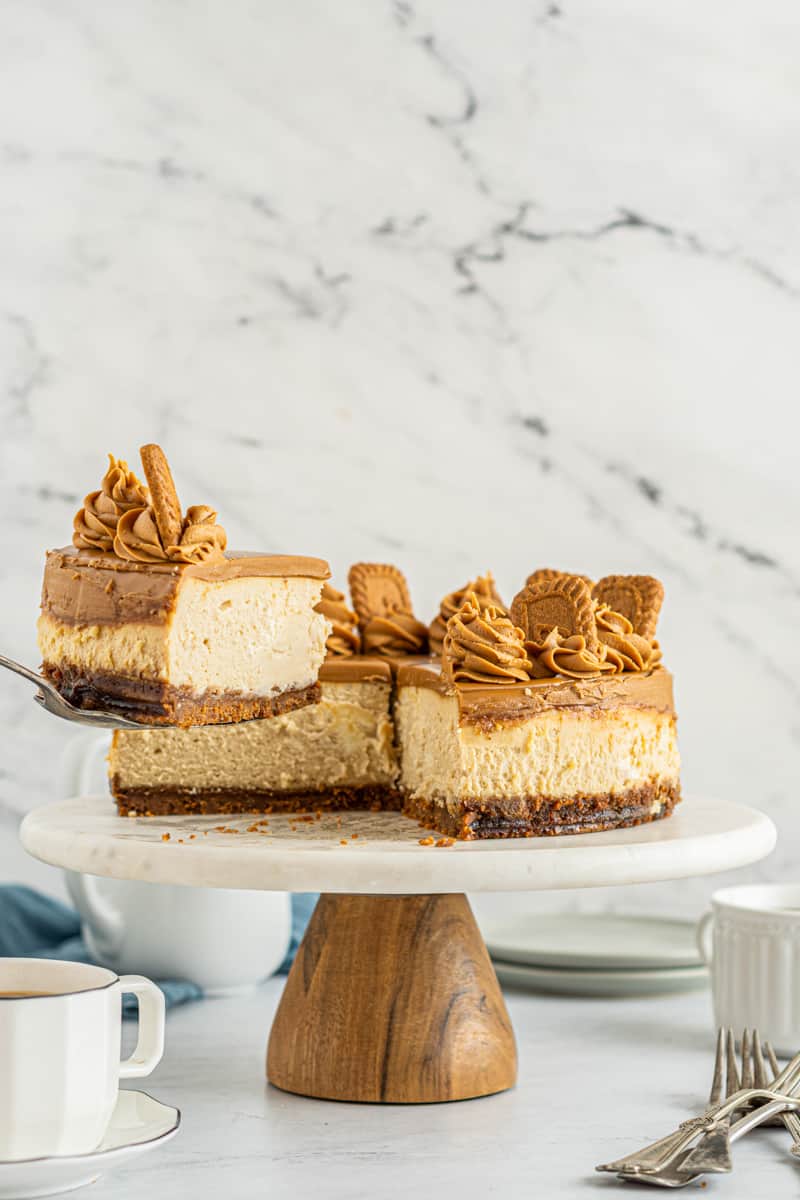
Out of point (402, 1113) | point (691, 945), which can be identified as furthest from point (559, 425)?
point (402, 1113)

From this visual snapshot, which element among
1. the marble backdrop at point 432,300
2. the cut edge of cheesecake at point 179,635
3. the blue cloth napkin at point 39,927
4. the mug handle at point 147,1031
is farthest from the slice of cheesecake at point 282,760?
the marble backdrop at point 432,300

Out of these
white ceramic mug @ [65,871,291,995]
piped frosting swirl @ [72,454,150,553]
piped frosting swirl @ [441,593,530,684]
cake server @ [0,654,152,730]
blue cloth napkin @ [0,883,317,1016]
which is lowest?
blue cloth napkin @ [0,883,317,1016]

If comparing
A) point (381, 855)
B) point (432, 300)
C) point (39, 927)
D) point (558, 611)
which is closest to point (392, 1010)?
point (381, 855)

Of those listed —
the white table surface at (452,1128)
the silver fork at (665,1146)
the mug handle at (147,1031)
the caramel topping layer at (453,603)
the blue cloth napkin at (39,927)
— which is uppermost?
the caramel topping layer at (453,603)

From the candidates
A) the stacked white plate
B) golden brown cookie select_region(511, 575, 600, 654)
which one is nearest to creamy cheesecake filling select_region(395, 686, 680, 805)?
golden brown cookie select_region(511, 575, 600, 654)

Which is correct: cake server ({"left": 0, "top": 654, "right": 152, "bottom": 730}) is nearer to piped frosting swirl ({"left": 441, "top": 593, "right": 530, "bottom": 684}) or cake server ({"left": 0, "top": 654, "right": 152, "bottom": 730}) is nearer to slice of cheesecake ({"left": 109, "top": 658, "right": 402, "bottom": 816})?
slice of cheesecake ({"left": 109, "top": 658, "right": 402, "bottom": 816})

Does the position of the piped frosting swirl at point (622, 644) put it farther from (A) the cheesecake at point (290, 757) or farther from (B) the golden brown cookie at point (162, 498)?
(B) the golden brown cookie at point (162, 498)

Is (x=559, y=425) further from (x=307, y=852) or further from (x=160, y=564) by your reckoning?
(x=307, y=852)
